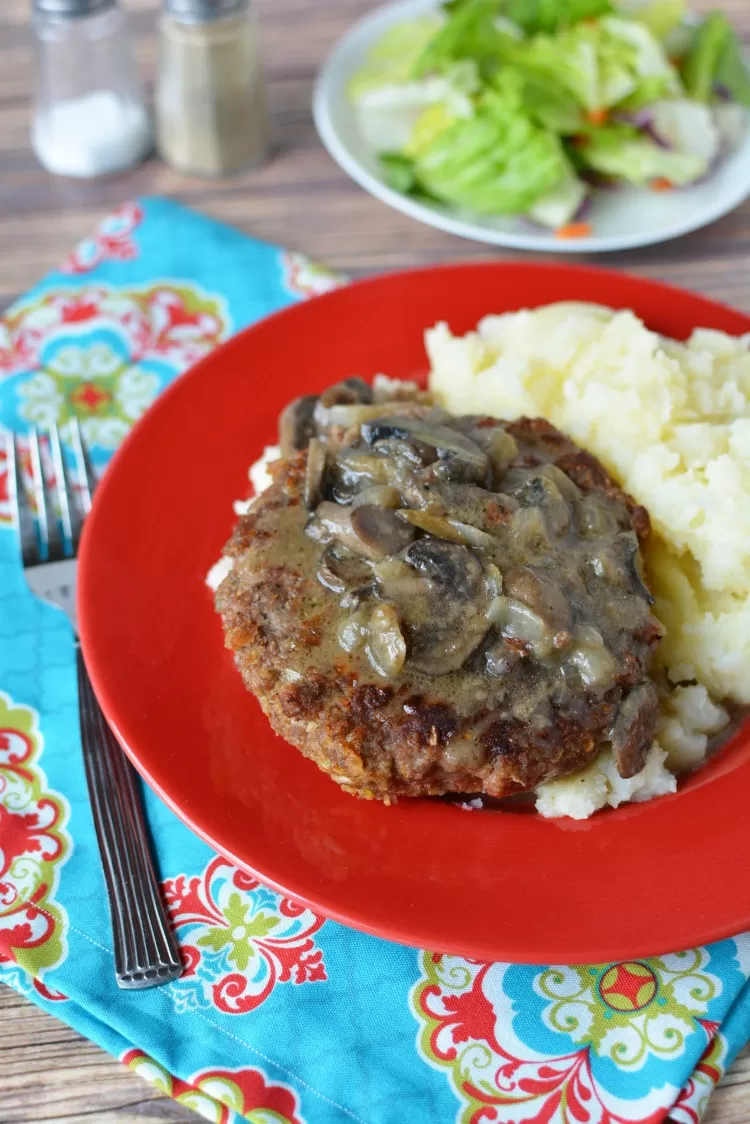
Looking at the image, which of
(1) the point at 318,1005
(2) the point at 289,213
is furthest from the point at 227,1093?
(2) the point at 289,213

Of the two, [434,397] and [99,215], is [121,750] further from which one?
[99,215]

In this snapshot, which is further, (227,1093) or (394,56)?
(394,56)

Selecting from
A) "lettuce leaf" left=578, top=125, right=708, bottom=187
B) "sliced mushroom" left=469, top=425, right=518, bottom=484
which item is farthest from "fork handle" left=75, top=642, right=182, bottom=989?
"lettuce leaf" left=578, top=125, right=708, bottom=187

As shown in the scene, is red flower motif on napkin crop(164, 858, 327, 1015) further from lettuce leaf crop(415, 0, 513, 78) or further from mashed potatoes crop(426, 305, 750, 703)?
lettuce leaf crop(415, 0, 513, 78)

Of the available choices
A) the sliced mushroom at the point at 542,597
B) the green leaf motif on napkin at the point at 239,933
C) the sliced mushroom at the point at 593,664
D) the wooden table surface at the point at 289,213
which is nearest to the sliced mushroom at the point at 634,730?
the sliced mushroom at the point at 593,664

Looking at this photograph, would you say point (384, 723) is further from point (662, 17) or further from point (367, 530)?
point (662, 17)

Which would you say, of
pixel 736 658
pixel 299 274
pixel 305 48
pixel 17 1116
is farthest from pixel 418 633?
pixel 305 48

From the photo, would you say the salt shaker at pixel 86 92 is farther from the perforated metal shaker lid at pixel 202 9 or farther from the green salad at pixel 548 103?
the green salad at pixel 548 103
